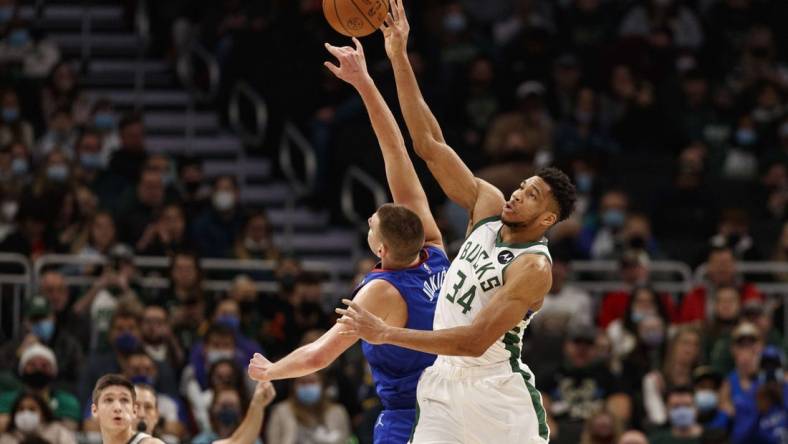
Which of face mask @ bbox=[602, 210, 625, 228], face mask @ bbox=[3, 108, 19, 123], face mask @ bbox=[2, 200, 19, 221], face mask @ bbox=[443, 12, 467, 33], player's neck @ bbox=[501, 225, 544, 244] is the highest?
face mask @ bbox=[443, 12, 467, 33]

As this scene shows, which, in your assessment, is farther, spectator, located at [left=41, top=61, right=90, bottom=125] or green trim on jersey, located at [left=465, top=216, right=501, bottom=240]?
spectator, located at [left=41, top=61, right=90, bottom=125]

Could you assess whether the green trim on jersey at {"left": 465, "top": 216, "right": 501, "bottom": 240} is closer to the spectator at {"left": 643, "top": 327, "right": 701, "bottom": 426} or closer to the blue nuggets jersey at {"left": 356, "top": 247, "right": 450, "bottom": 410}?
the blue nuggets jersey at {"left": 356, "top": 247, "right": 450, "bottom": 410}

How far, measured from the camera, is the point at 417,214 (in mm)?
8320

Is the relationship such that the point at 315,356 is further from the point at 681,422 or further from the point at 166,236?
Result: the point at 166,236

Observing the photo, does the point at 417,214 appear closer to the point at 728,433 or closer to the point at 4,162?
the point at 728,433

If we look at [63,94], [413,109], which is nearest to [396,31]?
[413,109]

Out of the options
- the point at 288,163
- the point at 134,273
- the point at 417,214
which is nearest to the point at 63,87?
the point at 288,163

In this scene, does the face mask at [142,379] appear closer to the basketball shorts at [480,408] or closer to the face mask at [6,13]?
the basketball shorts at [480,408]

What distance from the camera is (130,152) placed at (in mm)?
15414

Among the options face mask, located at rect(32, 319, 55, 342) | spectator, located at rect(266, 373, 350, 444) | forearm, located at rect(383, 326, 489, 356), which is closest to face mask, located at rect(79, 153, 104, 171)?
face mask, located at rect(32, 319, 55, 342)

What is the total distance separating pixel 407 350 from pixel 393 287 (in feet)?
1.13

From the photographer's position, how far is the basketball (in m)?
8.66

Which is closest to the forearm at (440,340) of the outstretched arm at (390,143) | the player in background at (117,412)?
the outstretched arm at (390,143)

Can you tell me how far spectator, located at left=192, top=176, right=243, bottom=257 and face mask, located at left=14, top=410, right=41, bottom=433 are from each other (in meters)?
3.34
